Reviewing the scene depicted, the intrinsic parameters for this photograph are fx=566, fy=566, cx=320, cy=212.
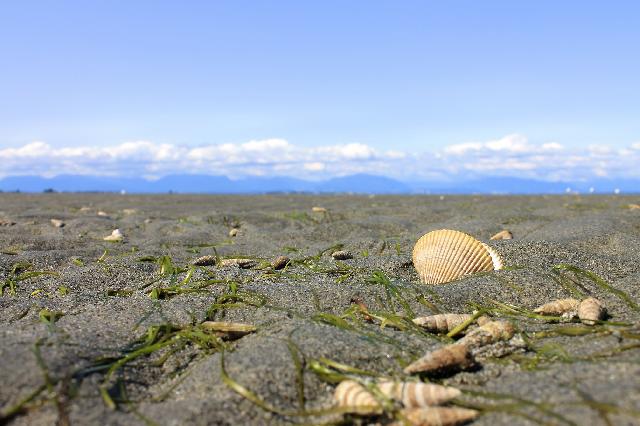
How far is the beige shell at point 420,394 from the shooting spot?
76.2 inches

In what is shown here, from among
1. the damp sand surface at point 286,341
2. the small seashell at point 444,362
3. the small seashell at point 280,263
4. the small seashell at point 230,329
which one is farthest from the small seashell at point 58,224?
the small seashell at point 444,362

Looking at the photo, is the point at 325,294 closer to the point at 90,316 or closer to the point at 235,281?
the point at 235,281

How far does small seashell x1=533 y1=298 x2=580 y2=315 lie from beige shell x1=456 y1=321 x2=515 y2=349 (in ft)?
1.75

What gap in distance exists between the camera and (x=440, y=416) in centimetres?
183

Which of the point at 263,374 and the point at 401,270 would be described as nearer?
the point at 263,374

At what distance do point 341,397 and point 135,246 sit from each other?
513cm

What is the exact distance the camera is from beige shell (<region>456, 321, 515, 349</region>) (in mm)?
2590

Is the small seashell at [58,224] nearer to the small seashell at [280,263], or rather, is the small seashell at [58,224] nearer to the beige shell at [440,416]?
the small seashell at [280,263]

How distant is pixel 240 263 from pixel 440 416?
3291 millimetres

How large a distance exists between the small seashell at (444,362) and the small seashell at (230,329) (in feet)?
2.71

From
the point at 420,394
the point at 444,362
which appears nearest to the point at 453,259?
the point at 444,362

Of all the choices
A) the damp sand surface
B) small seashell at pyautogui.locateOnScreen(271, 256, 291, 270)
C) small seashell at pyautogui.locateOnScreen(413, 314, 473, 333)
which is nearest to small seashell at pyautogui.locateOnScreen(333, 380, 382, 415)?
the damp sand surface

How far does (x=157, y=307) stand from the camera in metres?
3.18

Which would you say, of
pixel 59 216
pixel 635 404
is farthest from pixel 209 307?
pixel 59 216
